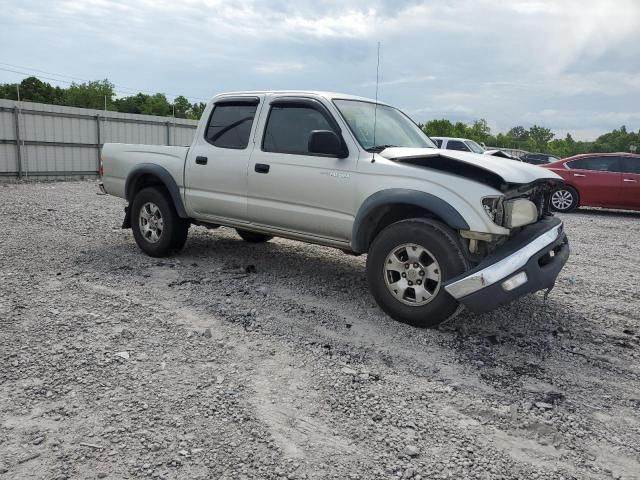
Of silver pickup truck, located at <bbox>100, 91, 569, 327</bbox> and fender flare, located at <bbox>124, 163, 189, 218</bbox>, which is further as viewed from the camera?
fender flare, located at <bbox>124, 163, 189, 218</bbox>

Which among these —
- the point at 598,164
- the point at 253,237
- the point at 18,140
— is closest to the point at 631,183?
the point at 598,164

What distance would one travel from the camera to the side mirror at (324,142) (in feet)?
15.2

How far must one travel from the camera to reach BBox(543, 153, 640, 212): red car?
497 inches

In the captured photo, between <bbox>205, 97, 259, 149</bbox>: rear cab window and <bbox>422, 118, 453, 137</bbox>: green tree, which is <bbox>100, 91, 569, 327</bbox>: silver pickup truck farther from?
<bbox>422, 118, 453, 137</bbox>: green tree

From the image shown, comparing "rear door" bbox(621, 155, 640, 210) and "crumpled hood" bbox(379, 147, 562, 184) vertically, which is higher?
"crumpled hood" bbox(379, 147, 562, 184)

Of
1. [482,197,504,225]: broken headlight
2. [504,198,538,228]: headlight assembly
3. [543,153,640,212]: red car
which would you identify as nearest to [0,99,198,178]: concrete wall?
[543,153,640,212]: red car

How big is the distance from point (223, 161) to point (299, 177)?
1114 millimetres

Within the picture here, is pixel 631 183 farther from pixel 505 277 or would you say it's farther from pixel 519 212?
pixel 505 277

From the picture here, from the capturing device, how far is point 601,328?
4641 mm

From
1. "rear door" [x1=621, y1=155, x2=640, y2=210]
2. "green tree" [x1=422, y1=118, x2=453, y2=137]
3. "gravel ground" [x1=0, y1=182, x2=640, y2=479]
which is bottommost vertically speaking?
"gravel ground" [x1=0, y1=182, x2=640, y2=479]

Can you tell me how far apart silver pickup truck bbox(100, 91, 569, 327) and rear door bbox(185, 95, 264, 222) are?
15mm

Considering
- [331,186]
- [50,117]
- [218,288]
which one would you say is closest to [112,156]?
[218,288]

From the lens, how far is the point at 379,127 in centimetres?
524

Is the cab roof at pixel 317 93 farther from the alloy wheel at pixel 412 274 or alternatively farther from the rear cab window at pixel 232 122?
the alloy wheel at pixel 412 274
